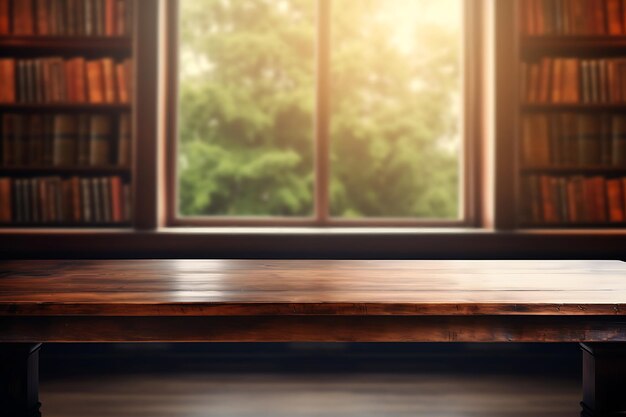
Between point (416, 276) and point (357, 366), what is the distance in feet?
4.66

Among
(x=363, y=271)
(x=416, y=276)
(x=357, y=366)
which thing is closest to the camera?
(x=416, y=276)

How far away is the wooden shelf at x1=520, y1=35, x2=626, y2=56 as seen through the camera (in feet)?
10.4

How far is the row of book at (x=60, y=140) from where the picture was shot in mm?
3139

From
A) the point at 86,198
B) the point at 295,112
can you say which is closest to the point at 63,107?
the point at 86,198

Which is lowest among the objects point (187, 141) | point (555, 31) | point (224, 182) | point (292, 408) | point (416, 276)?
point (292, 408)

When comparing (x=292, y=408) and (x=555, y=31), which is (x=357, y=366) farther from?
(x=555, y=31)

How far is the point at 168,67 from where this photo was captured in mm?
3342

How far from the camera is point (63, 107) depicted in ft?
10.5

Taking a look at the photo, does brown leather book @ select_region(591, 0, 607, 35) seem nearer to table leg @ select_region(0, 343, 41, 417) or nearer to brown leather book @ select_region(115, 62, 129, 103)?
brown leather book @ select_region(115, 62, 129, 103)

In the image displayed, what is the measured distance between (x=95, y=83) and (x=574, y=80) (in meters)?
2.45

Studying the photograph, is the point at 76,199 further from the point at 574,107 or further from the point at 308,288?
the point at 574,107

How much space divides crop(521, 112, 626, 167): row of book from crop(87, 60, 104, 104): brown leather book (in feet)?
7.14

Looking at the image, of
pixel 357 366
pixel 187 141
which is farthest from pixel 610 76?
pixel 187 141

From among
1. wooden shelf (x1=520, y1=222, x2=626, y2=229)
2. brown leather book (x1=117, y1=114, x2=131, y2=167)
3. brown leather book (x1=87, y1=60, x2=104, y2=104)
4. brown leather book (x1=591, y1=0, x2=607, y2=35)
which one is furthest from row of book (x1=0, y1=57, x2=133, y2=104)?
brown leather book (x1=591, y1=0, x2=607, y2=35)
